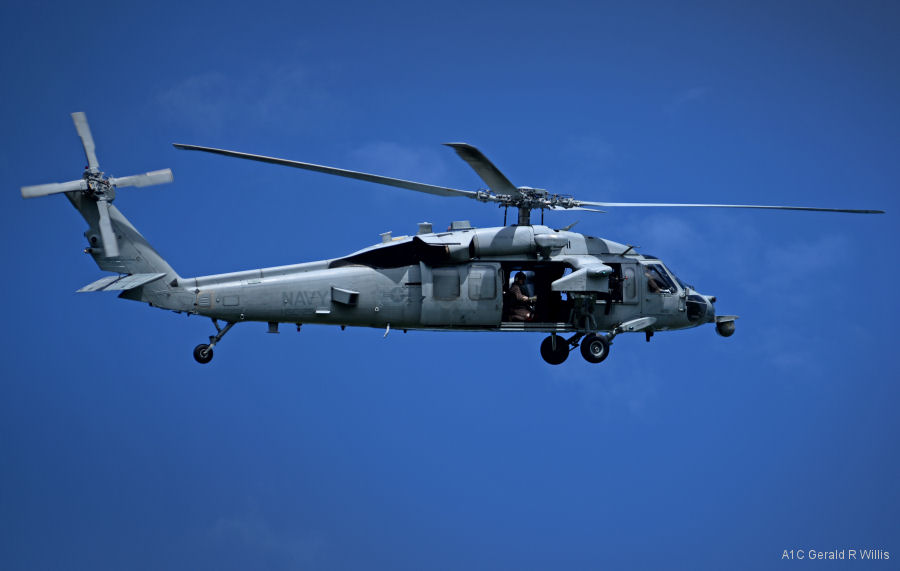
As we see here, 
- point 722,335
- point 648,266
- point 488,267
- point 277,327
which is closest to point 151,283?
point 277,327

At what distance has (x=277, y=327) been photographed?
2342 cm

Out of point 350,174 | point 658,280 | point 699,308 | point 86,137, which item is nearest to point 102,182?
point 86,137

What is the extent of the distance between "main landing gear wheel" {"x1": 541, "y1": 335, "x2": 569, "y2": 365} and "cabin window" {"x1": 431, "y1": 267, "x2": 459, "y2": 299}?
320 centimetres

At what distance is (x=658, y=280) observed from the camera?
25531 mm

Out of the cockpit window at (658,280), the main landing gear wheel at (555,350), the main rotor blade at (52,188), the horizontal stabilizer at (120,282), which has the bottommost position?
the main landing gear wheel at (555,350)

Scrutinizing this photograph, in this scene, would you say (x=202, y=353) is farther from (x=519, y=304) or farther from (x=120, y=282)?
(x=519, y=304)

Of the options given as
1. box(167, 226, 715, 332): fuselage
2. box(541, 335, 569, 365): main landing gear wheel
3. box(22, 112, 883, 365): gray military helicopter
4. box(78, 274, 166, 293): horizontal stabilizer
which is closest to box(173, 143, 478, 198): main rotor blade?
box(22, 112, 883, 365): gray military helicopter

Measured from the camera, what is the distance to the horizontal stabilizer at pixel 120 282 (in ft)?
72.8

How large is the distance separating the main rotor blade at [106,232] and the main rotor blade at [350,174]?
10.9ft

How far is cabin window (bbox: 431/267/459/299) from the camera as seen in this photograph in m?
23.7

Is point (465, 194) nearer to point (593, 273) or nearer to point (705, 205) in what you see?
point (593, 273)

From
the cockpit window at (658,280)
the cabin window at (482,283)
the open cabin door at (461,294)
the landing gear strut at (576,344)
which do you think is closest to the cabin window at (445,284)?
the open cabin door at (461,294)

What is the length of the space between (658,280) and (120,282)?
13.2m

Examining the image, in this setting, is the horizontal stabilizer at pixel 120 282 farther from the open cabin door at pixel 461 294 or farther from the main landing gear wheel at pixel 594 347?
the main landing gear wheel at pixel 594 347
